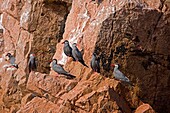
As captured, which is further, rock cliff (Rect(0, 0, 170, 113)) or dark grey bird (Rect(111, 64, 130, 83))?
dark grey bird (Rect(111, 64, 130, 83))

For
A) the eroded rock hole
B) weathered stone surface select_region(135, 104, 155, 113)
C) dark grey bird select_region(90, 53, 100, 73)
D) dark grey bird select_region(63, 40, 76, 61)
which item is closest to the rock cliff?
weathered stone surface select_region(135, 104, 155, 113)

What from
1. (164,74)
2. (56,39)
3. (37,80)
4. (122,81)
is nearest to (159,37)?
(164,74)

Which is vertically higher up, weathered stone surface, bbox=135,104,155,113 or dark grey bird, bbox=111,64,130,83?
dark grey bird, bbox=111,64,130,83

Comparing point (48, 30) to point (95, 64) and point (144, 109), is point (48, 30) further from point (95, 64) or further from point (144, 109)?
point (144, 109)

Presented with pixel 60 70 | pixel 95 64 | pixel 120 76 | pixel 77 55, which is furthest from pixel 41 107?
pixel 120 76

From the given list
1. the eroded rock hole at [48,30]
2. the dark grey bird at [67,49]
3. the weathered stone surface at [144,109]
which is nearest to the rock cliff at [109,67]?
the weathered stone surface at [144,109]

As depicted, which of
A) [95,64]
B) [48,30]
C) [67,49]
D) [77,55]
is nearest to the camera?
[95,64]

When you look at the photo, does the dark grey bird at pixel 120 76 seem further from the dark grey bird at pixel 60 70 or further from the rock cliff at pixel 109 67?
the dark grey bird at pixel 60 70

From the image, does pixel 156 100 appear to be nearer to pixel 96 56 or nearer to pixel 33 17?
pixel 96 56

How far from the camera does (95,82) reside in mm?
16422

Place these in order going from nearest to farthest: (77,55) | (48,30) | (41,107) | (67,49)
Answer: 1. (41,107)
2. (77,55)
3. (67,49)
4. (48,30)

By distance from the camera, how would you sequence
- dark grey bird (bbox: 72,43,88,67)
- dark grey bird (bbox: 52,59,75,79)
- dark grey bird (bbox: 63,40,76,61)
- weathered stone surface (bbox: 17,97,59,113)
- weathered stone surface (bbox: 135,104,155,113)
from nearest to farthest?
weathered stone surface (bbox: 17,97,59,113) < weathered stone surface (bbox: 135,104,155,113) < dark grey bird (bbox: 52,59,75,79) < dark grey bird (bbox: 72,43,88,67) < dark grey bird (bbox: 63,40,76,61)

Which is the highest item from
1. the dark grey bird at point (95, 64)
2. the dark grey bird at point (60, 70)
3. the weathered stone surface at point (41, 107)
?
the dark grey bird at point (95, 64)

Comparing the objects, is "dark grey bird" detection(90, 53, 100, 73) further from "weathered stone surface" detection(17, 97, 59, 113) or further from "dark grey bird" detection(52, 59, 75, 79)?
"weathered stone surface" detection(17, 97, 59, 113)
